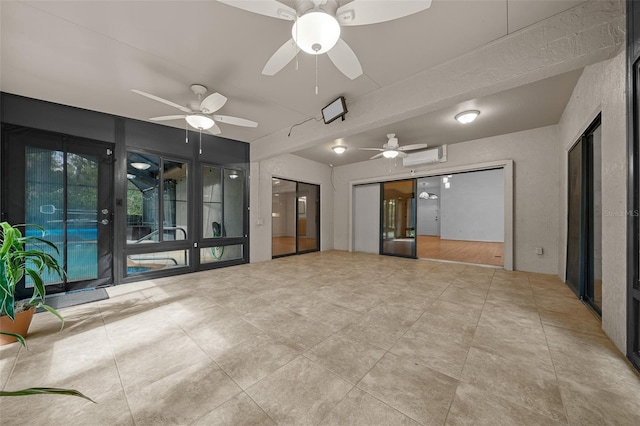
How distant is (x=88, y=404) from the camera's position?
150cm

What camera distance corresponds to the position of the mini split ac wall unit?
5.59 meters

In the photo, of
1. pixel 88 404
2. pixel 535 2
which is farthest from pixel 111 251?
pixel 535 2

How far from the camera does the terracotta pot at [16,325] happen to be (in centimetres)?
220

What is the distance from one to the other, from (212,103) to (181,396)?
299cm

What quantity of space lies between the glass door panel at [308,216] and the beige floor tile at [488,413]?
602 cm

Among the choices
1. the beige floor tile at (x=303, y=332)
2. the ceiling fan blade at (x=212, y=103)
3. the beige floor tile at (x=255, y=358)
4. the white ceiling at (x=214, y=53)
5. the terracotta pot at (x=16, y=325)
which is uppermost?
the white ceiling at (x=214, y=53)

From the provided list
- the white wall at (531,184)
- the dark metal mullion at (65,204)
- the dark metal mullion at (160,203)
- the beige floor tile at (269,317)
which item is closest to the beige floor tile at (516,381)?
the beige floor tile at (269,317)

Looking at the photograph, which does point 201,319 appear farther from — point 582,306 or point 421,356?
point 582,306

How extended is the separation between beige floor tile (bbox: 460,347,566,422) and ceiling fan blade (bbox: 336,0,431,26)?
2530 millimetres

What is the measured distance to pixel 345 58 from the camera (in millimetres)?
2057

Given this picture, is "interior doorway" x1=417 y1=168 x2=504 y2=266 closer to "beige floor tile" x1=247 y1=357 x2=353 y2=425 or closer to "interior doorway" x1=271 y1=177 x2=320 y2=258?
"interior doorway" x1=271 y1=177 x2=320 y2=258

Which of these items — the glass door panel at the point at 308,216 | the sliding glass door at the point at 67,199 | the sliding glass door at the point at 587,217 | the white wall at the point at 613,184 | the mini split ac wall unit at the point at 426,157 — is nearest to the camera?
the white wall at the point at 613,184

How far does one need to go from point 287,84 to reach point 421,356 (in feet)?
10.9

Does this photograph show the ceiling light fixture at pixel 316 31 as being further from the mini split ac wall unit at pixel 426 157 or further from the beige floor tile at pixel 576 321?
the mini split ac wall unit at pixel 426 157
